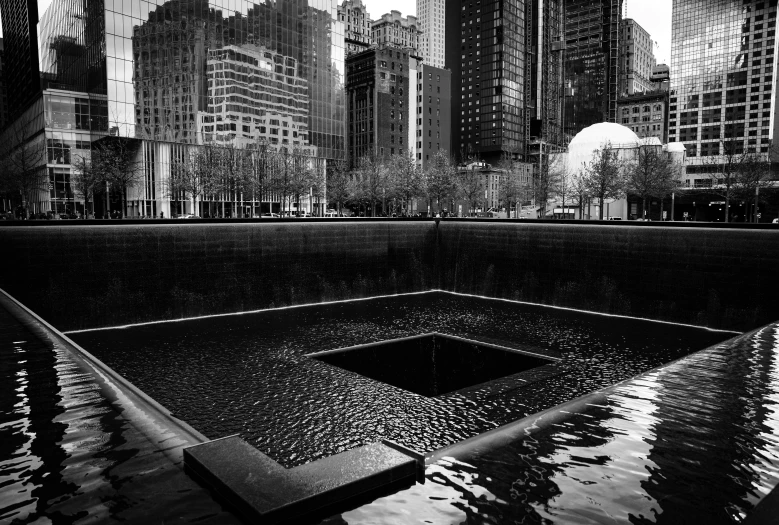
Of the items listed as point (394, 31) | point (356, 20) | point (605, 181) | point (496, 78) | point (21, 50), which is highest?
point (356, 20)

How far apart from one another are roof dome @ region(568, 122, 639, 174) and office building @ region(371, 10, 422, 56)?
387 ft

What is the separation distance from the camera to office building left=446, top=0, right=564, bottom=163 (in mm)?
152500

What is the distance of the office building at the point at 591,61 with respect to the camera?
16500 cm

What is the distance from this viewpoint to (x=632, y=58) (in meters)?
174

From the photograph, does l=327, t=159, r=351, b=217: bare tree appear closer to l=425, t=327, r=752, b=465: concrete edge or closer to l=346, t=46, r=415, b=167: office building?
l=346, t=46, r=415, b=167: office building

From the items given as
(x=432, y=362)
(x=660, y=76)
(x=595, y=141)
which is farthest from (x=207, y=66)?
(x=660, y=76)

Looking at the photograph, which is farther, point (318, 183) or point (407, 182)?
point (318, 183)

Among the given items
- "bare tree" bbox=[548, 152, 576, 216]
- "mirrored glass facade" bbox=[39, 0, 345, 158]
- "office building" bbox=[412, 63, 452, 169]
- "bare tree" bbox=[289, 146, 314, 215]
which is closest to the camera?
"mirrored glass facade" bbox=[39, 0, 345, 158]

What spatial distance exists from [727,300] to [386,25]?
16958 centimetres

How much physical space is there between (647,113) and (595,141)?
9120cm

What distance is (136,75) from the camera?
4962cm

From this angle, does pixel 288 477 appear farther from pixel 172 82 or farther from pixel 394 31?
pixel 394 31

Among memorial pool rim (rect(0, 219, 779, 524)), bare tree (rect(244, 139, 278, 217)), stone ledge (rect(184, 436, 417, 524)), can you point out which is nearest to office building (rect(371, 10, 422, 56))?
bare tree (rect(244, 139, 278, 217))

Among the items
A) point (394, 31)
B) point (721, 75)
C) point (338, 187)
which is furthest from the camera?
point (394, 31)
